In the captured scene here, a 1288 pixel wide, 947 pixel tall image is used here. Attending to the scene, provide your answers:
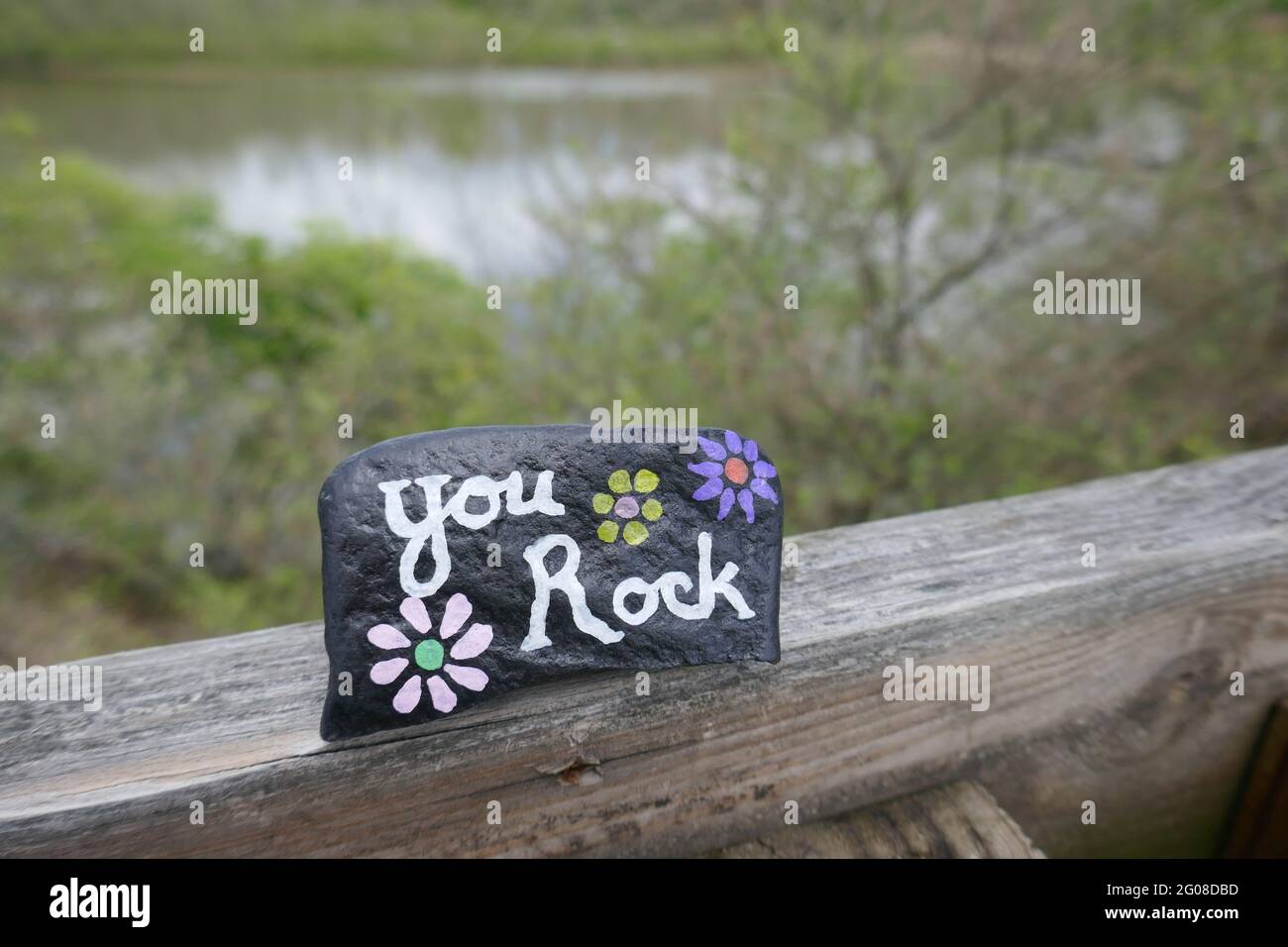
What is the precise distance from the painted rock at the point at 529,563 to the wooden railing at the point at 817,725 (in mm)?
42

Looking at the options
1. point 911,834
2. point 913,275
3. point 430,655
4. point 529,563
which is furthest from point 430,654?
point 913,275

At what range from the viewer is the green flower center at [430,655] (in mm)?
878

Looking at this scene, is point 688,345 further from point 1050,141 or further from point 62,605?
point 62,605

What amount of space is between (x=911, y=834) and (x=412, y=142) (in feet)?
18.0

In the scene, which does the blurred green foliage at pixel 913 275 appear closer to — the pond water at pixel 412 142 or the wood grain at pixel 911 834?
the pond water at pixel 412 142

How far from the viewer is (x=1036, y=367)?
12.5 feet

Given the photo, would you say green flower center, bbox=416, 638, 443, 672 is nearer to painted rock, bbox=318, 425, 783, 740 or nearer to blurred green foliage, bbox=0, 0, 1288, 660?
painted rock, bbox=318, 425, 783, 740

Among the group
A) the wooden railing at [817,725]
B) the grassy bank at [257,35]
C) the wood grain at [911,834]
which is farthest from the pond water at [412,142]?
the wood grain at [911,834]

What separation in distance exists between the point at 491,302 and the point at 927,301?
1.96 meters

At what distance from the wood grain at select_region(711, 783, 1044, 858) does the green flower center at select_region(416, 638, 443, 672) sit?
39 centimetres

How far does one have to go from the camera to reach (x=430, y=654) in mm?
885

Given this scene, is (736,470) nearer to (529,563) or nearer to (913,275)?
(529,563)

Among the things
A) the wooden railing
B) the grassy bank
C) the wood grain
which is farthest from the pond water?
the wood grain
